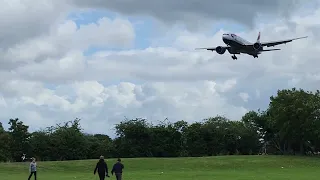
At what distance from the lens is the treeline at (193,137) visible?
9106 centimetres

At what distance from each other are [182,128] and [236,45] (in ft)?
187

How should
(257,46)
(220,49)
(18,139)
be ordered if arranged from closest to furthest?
(257,46) < (220,49) < (18,139)

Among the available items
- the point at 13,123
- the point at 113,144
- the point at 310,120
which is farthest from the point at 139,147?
the point at 310,120

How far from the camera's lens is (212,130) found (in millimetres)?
104750

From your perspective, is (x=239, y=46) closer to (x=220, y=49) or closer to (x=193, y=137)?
(x=220, y=49)

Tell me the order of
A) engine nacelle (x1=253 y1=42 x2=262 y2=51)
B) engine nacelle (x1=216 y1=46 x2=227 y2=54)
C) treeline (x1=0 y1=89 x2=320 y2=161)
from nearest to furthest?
1. engine nacelle (x1=253 y1=42 x2=262 y2=51)
2. engine nacelle (x1=216 y1=46 x2=227 y2=54)
3. treeline (x1=0 y1=89 x2=320 y2=161)

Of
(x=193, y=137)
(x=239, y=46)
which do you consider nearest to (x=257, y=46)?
(x=239, y=46)

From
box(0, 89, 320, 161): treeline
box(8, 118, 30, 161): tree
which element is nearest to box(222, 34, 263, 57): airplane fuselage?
box(0, 89, 320, 161): treeline

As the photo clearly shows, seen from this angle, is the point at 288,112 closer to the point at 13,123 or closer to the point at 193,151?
the point at 193,151

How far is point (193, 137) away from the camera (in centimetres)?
10419

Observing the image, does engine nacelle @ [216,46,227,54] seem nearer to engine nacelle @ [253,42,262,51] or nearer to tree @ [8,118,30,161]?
engine nacelle @ [253,42,262,51]

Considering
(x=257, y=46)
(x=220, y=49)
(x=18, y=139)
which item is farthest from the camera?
(x=18, y=139)

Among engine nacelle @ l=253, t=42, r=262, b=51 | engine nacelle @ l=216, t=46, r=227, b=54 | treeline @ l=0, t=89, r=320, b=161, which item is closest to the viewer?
engine nacelle @ l=253, t=42, r=262, b=51

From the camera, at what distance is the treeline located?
91062 millimetres
